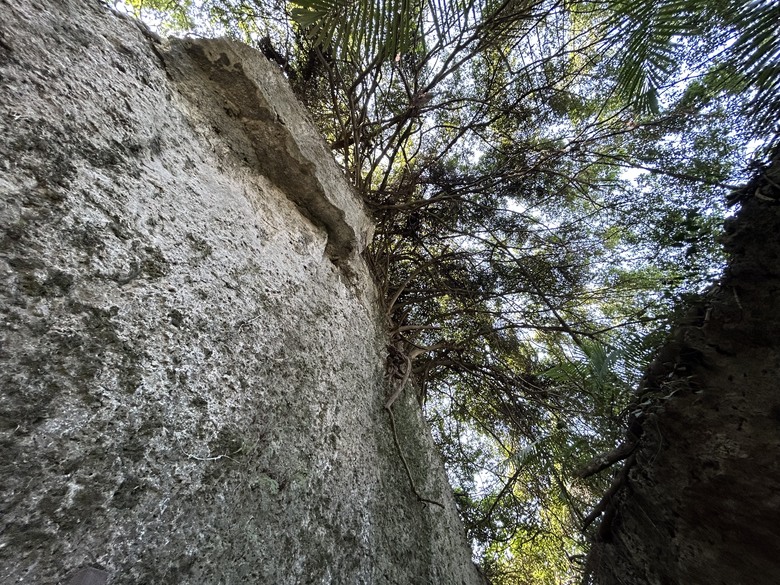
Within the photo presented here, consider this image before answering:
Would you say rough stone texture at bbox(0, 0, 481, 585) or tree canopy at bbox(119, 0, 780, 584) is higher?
tree canopy at bbox(119, 0, 780, 584)

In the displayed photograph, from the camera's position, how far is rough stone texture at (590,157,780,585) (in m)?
0.61

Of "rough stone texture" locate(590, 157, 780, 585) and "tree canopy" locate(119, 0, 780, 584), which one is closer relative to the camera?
"rough stone texture" locate(590, 157, 780, 585)

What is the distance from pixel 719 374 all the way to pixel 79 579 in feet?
3.55

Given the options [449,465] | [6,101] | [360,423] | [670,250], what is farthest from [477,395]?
[6,101]

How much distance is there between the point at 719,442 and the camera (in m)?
0.66

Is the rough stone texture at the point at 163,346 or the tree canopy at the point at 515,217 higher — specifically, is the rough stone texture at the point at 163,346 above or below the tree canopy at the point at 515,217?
below

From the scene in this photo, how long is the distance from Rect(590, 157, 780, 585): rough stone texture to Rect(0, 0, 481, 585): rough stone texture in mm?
692

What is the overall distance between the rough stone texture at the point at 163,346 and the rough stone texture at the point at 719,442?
2.27 feet

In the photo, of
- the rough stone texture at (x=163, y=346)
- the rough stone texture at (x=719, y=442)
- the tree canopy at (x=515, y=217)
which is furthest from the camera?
the tree canopy at (x=515, y=217)

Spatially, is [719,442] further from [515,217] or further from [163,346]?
[515,217]

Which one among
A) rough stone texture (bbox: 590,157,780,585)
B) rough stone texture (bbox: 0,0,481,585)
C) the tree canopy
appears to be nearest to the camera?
rough stone texture (bbox: 0,0,481,585)

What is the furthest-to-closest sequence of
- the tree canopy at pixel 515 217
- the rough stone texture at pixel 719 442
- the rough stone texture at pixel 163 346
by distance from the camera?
1. the tree canopy at pixel 515 217
2. the rough stone texture at pixel 719 442
3. the rough stone texture at pixel 163 346

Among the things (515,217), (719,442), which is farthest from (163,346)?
(515,217)

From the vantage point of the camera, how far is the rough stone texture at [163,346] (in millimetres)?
477
